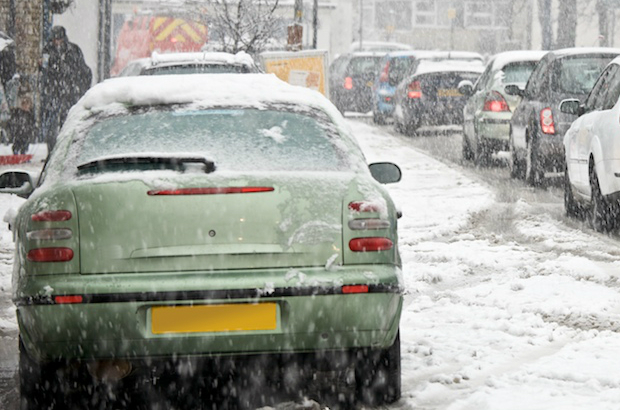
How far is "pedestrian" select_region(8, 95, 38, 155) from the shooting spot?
17.9 metres

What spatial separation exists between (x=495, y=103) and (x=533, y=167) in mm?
2824

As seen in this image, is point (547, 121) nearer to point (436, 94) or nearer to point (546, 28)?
point (436, 94)

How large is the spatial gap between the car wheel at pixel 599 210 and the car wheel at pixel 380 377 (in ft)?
17.9

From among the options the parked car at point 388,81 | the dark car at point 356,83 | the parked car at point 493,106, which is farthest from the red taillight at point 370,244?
the dark car at point 356,83

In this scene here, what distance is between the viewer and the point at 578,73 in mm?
14195

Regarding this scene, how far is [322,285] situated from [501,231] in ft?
20.5

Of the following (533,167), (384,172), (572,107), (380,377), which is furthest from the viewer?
(533,167)

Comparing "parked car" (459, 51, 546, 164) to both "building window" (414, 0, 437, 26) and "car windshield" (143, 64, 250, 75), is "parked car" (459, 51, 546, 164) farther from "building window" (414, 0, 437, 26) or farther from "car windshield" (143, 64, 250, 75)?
"building window" (414, 0, 437, 26)

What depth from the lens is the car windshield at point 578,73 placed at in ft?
45.8

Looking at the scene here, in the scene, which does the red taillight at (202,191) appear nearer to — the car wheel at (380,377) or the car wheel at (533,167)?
the car wheel at (380,377)

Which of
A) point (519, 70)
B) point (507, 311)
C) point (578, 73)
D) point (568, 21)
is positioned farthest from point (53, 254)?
point (568, 21)

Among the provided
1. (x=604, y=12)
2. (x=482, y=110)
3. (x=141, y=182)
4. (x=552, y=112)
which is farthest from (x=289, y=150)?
(x=604, y=12)

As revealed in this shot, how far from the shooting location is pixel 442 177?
15.7m

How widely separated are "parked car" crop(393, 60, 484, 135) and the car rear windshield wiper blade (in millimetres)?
17559
